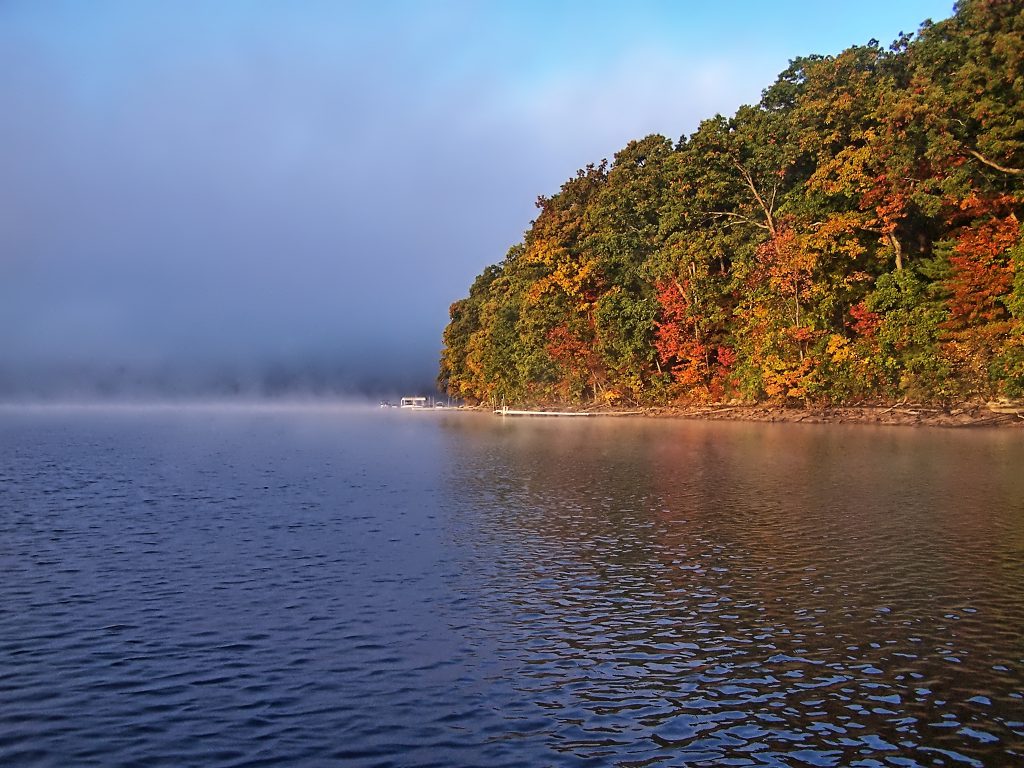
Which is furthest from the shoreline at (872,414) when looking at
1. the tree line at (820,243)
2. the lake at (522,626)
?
the lake at (522,626)

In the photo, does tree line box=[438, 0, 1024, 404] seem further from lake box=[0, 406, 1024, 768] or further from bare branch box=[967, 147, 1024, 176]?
lake box=[0, 406, 1024, 768]

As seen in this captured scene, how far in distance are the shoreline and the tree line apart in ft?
4.28

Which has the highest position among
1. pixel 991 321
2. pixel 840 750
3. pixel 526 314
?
pixel 526 314

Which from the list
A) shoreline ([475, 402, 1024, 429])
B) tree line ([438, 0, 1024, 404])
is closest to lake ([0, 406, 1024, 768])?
shoreline ([475, 402, 1024, 429])

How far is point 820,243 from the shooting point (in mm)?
65938

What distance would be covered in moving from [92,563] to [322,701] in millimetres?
11187

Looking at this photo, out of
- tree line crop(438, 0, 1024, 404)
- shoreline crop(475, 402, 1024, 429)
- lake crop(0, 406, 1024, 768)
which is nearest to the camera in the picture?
lake crop(0, 406, 1024, 768)

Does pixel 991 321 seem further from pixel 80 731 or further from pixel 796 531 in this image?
pixel 80 731

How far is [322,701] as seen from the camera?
10.9 metres

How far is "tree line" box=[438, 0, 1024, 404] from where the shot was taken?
56.3m

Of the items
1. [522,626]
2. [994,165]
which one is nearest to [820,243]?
[994,165]

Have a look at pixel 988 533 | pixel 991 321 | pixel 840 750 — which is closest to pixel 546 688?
pixel 840 750

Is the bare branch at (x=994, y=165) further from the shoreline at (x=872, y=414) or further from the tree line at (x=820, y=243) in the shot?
the shoreline at (x=872, y=414)

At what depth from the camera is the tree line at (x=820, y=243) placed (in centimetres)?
5628
